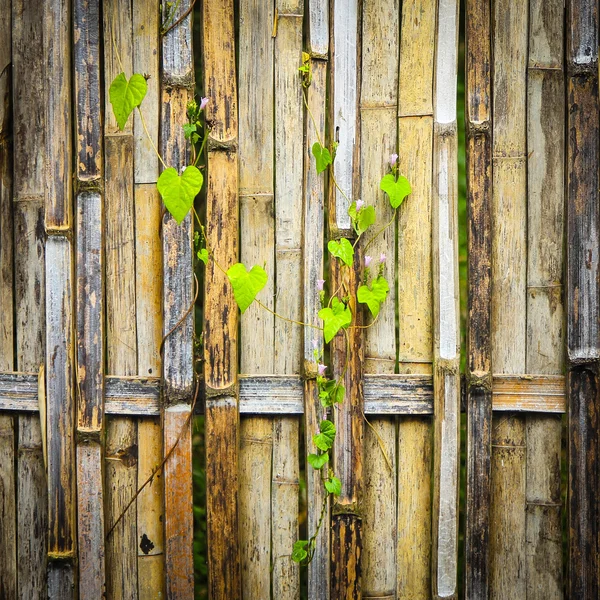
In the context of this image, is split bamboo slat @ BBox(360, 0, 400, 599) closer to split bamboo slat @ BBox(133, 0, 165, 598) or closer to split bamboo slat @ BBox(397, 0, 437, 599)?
split bamboo slat @ BBox(397, 0, 437, 599)

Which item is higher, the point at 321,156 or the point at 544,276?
the point at 321,156

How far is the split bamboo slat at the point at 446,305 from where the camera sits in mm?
2314

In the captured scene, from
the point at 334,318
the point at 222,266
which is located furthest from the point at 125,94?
the point at 334,318

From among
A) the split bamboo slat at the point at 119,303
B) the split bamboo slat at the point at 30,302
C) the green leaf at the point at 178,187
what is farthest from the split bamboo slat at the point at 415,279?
the split bamboo slat at the point at 30,302

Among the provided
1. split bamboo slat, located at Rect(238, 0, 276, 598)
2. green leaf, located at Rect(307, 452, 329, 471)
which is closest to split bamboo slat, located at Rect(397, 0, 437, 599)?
green leaf, located at Rect(307, 452, 329, 471)

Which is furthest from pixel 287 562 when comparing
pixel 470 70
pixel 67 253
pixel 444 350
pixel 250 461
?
pixel 470 70

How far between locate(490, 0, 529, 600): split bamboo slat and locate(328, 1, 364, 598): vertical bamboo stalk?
654 millimetres

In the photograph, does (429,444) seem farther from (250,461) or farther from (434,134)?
(434,134)

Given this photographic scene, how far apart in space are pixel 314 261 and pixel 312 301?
183 millimetres

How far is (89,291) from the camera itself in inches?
92.7

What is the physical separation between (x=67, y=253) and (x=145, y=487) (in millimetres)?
1153

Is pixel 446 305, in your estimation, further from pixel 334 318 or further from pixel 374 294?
pixel 334 318

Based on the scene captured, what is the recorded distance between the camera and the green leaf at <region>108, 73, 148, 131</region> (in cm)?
217

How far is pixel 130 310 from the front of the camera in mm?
2400
